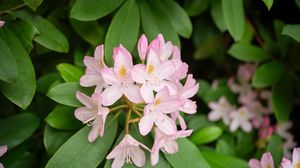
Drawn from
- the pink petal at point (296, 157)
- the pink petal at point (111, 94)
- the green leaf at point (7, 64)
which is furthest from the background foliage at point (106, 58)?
the pink petal at point (296, 157)

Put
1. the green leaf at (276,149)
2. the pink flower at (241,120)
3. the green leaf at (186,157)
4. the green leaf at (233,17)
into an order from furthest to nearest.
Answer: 1. the pink flower at (241,120)
2. the green leaf at (276,149)
3. the green leaf at (233,17)
4. the green leaf at (186,157)

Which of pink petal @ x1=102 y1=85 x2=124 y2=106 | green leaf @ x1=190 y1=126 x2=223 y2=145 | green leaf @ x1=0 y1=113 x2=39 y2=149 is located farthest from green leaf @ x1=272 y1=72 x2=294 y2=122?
green leaf @ x1=0 y1=113 x2=39 y2=149

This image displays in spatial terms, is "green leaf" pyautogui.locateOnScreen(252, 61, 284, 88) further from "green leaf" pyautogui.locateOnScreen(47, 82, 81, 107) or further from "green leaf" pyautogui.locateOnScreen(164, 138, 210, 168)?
"green leaf" pyautogui.locateOnScreen(47, 82, 81, 107)

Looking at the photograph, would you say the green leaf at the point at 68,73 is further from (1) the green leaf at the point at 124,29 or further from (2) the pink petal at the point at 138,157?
(2) the pink petal at the point at 138,157

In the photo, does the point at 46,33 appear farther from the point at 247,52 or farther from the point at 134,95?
the point at 247,52

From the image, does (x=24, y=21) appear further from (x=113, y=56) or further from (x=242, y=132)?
(x=242, y=132)

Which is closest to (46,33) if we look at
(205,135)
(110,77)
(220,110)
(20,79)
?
(20,79)
